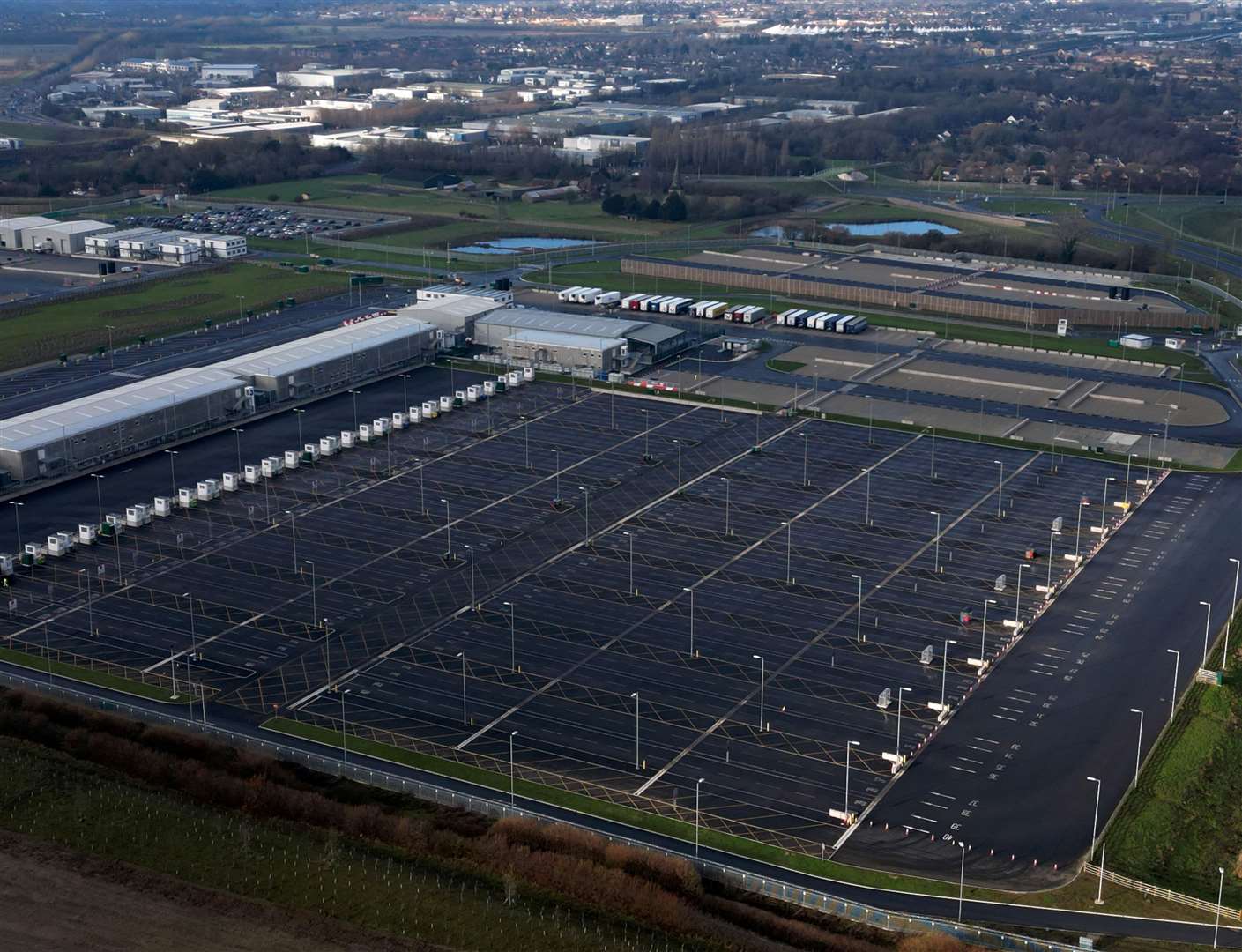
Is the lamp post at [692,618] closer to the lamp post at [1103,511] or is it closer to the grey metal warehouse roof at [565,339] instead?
the lamp post at [1103,511]

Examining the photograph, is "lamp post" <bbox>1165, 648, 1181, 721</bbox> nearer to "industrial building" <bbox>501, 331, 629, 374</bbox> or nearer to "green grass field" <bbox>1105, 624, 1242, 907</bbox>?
"green grass field" <bbox>1105, 624, 1242, 907</bbox>

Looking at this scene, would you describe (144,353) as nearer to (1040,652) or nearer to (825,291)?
(825,291)

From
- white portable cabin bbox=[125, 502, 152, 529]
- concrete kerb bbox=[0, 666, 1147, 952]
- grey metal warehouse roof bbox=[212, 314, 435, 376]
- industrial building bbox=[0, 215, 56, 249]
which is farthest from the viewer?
industrial building bbox=[0, 215, 56, 249]

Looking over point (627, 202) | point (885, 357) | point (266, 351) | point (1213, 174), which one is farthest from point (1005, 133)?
point (266, 351)

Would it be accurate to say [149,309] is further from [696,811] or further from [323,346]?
[696,811]

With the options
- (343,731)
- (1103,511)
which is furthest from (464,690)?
(1103,511)

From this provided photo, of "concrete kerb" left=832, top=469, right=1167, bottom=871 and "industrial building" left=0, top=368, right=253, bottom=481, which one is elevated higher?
"industrial building" left=0, top=368, right=253, bottom=481

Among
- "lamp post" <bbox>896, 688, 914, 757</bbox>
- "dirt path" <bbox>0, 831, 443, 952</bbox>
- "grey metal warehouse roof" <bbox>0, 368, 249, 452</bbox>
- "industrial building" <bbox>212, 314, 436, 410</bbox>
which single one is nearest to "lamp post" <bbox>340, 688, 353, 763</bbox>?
"dirt path" <bbox>0, 831, 443, 952</bbox>

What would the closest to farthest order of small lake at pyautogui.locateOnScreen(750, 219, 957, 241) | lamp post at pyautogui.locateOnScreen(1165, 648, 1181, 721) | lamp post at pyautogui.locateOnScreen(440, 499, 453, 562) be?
lamp post at pyautogui.locateOnScreen(1165, 648, 1181, 721) → lamp post at pyautogui.locateOnScreen(440, 499, 453, 562) → small lake at pyautogui.locateOnScreen(750, 219, 957, 241)
